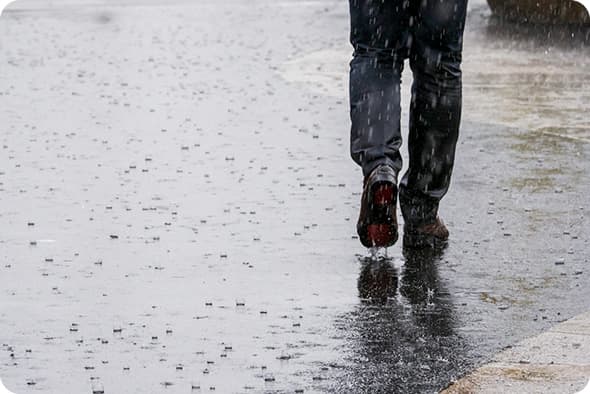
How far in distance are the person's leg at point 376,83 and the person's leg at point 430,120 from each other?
0.24 feet

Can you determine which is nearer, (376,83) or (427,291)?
(427,291)

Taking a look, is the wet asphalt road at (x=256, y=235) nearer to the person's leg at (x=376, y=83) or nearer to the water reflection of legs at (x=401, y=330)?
the water reflection of legs at (x=401, y=330)

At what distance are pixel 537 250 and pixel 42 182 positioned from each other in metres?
2.60

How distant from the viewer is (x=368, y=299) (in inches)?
223

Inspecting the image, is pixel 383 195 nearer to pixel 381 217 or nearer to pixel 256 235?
pixel 381 217

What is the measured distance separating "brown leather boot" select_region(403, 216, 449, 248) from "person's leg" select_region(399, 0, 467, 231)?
0.06ft

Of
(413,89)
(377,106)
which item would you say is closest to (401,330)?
(377,106)

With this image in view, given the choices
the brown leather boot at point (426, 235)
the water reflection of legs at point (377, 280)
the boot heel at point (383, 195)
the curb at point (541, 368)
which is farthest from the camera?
the brown leather boot at point (426, 235)

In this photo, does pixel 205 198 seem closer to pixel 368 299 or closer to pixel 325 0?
pixel 368 299

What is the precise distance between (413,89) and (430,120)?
144 mm

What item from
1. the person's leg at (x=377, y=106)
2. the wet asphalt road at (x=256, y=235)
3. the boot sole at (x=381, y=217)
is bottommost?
the wet asphalt road at (x=256, y=235)

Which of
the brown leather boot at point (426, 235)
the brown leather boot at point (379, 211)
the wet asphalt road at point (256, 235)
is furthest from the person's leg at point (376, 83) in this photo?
the wet asphalt road at point (256, 235)

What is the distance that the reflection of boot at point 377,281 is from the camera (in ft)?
18.7

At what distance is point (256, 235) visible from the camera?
6.71 metres
